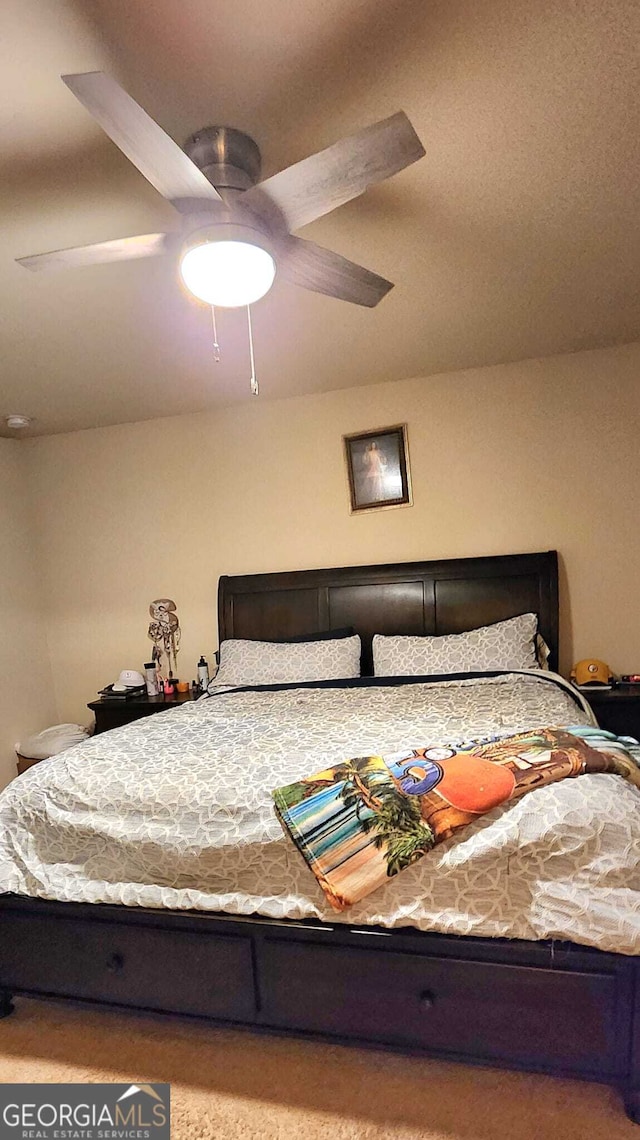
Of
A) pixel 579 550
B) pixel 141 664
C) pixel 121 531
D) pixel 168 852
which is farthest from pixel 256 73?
pixel 141 664

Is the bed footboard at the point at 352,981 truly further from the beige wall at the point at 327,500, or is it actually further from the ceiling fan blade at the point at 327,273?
the beige wall at the point at 327,500

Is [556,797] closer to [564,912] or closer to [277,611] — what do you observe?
[564,912]

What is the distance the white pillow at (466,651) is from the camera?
121 inches

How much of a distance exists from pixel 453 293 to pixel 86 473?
272cm

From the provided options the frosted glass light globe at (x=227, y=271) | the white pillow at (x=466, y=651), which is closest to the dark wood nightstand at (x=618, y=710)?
the white pillow at (x=466, y=651)

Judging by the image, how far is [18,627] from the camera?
13.4 ft

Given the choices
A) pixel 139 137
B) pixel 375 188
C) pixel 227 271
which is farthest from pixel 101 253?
pixel 375 188

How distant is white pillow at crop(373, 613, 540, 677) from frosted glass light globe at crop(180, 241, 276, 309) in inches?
78.9

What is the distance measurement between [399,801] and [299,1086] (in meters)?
0.84

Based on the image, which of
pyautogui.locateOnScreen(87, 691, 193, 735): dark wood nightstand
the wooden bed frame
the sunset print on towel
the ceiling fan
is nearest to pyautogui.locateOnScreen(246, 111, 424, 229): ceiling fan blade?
the ceiling fan

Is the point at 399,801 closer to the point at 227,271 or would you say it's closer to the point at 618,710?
the point at 227,271

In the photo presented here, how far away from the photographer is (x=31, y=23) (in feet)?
3.99

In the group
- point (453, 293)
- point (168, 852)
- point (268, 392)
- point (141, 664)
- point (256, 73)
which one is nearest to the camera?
point (256, 73)

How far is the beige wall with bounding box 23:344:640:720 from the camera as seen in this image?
332 centimetres
